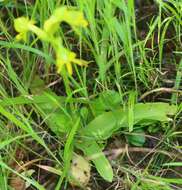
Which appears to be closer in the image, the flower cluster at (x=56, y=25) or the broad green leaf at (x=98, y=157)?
the flower cluster at (x=56, y=25)

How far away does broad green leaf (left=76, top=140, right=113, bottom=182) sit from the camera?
1116 mm

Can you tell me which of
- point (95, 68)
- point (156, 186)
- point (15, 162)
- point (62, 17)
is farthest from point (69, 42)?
point (62, 17)

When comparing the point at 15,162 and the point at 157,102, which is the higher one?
the point at 157,102

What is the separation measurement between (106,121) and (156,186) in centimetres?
22

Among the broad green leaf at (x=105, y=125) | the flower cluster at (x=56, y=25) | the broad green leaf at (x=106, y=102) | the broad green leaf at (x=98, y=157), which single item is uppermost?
the flower cluster at (x=56, y=25)

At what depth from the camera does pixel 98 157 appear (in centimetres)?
115

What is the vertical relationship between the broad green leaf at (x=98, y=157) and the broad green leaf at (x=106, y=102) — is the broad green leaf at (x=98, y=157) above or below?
below

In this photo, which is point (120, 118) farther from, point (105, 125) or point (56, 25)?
point (56, 25)

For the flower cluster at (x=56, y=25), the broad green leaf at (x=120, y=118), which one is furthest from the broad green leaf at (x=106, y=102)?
the flower cluster at (x=56, y=25)

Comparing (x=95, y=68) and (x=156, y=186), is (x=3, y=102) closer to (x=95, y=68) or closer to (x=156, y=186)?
(x=95, y=68)

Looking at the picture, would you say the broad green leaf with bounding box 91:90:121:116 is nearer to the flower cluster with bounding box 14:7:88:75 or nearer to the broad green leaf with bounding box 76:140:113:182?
the broad green leaf with bounding box 76:140:113:182

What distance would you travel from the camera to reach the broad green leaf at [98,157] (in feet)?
3.66

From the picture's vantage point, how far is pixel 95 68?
128 centimetres

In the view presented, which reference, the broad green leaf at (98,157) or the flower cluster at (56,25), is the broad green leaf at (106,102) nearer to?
the broad green leaf at (98,157)
